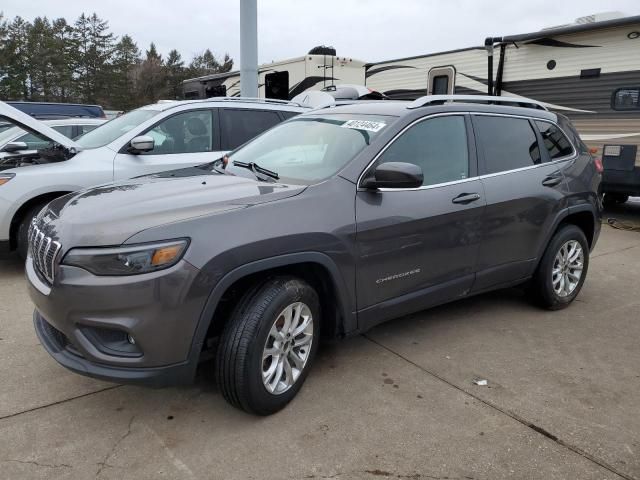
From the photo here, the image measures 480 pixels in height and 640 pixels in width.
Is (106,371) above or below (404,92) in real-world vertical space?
below

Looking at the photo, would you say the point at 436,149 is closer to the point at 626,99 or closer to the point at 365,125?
the point at 365,125

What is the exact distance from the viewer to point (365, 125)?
3.66m

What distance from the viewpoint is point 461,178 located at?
12.6 ft

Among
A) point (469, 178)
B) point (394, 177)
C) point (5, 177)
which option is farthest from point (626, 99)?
point (5, 177)

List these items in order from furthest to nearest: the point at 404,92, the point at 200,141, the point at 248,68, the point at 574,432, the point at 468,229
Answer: the point at 404,92
the point at 248,68
the point at 200,141
the point at 468,229
the point at 574,432

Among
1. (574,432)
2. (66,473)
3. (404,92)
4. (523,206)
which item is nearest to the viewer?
(66,473)

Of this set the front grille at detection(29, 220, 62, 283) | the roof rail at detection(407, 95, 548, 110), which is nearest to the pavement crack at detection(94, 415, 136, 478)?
the front grille at detection(29, 220, 62, 283)

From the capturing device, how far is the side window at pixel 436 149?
3.57 meters

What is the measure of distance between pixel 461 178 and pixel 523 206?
2.23 ft

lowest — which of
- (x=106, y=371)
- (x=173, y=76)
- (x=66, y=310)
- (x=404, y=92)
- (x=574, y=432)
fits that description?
(x=574, y=432)

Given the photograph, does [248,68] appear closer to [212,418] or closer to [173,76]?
[212,418]

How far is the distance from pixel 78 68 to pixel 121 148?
61.9 meters

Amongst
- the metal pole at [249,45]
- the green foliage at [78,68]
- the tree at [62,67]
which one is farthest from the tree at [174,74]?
the metal pole at [249,45]

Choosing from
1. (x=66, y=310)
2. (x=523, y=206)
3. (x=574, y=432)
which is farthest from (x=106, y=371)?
(x=523, y=206)
